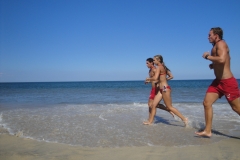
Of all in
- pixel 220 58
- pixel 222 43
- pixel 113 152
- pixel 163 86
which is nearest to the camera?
pixel 113 152

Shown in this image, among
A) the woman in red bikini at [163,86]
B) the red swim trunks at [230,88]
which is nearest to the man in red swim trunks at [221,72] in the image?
the red swim trunks at [230,88]

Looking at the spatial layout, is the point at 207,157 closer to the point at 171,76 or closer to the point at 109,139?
the point at 109,139

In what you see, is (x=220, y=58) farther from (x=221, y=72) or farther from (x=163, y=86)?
(x=163, y=86)

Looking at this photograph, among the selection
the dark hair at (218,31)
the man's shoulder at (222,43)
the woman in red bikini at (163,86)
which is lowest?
the woman in red bikini at (163,86)

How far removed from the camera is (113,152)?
3.10 meters

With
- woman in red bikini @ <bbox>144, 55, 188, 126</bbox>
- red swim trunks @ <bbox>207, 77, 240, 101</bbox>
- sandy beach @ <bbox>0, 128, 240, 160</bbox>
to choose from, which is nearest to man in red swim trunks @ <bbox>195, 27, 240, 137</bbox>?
red swim trunks @ <bbox>207, 77, 240, 101</bbox>

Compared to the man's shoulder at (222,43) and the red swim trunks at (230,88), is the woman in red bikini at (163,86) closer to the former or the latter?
the red swim trunks at (230,88)

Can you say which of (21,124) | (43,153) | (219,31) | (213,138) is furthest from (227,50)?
(21,124)

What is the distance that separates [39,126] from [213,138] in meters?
3.90

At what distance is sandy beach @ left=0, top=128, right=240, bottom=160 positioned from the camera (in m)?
2.84

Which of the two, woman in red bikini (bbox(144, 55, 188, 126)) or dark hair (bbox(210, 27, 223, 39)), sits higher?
dark hair (bbox(210, 27, 223, 39))

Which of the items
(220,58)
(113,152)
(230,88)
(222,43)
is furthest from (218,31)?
(113,152)

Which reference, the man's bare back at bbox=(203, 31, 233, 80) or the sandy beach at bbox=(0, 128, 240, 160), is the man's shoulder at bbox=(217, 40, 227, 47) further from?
the sandy beach at bbox=(0, 128, 240, 160)

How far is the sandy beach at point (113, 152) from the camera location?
2836mm
